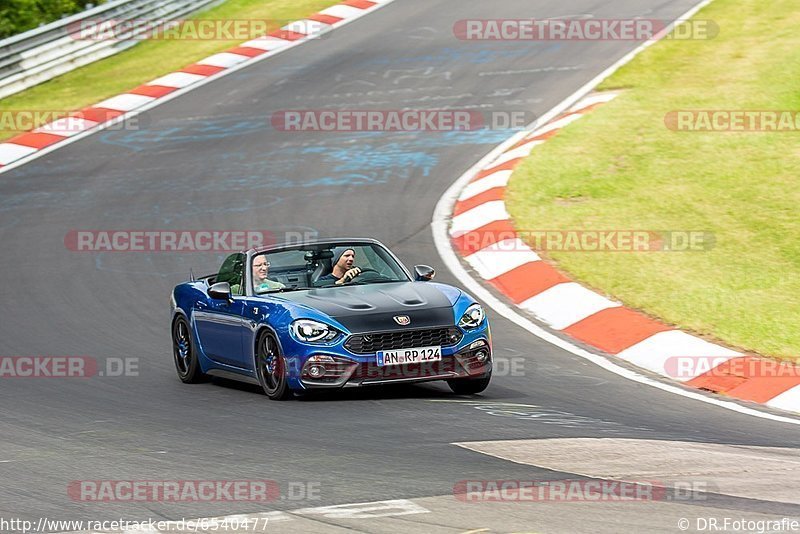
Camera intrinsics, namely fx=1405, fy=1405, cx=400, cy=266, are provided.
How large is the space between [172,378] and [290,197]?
604cm

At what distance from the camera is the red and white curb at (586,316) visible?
1024 centimetres

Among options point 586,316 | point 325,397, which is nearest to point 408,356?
point 325,397

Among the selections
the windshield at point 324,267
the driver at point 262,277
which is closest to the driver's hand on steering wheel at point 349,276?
the windshield at point 324,267

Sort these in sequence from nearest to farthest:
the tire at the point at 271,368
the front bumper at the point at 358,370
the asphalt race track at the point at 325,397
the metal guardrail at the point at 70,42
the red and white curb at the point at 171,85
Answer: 1. the asphalt race track at the point at 325,397
2. the front bumper at the point at 358,370
3. the tire at the point at 271,368
4. the red and white curb at the point at 171,85
5. the metal guardrail at the point at 70,42

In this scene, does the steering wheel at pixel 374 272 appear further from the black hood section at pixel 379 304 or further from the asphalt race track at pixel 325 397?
the asphalt race track at pixel 325 397

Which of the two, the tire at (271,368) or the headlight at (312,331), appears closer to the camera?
the headlight at (312,331)

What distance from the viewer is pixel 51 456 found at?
8.09 m

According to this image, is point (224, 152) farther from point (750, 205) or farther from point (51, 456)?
point (51, 456)

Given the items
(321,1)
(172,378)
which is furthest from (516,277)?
(321,1)

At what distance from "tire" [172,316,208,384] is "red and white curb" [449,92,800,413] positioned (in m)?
3.09

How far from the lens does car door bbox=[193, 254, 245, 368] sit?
1073cm

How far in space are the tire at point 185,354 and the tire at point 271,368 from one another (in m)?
1.16

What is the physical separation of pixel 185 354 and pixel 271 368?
5.56 ft

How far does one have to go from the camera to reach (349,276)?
1089cm
